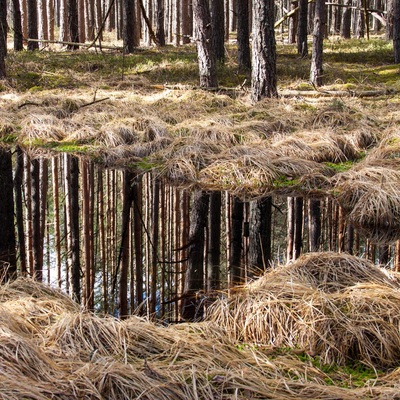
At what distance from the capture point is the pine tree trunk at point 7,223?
214 inches

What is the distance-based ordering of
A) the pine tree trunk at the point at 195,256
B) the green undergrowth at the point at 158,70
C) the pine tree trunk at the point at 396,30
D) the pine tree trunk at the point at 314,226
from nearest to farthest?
the pine tree trunk at the point at 195,256 → the pine tree trunk at the point at 314,226 → the green undergrowth at the point at 158,70 → the pine tree trunk at the point at 396,30

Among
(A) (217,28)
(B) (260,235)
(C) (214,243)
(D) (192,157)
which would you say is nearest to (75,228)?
(C) (214,243)

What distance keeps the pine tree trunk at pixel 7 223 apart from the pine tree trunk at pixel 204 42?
535 centimetres

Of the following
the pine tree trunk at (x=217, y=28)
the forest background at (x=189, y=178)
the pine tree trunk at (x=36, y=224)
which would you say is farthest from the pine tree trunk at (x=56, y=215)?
the pine tree trunk at (x=217, y=28)

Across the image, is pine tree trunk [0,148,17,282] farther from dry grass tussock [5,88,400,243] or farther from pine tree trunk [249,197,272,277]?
pine tree trunk [249,197,272,277]

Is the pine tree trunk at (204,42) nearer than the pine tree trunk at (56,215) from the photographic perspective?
No

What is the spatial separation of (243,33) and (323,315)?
13623 mm

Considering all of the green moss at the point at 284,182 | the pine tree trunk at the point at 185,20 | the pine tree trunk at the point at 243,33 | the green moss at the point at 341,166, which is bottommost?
the green moss at the point at 284,182

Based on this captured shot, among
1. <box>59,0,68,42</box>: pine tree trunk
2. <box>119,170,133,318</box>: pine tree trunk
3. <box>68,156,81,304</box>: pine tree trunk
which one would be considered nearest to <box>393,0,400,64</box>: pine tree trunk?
<box>59,0,68,42</box>: pine tree trunk

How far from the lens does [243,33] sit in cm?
1645

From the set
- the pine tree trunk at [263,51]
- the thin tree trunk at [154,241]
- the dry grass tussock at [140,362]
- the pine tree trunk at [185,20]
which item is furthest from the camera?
the pine tree trunk at [185,20]

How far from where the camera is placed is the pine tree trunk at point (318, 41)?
14.0 m

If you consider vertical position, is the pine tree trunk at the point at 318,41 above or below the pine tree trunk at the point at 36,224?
above

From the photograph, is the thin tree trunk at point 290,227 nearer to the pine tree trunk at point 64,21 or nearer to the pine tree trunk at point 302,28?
the pine tree trunk at point 302,28
